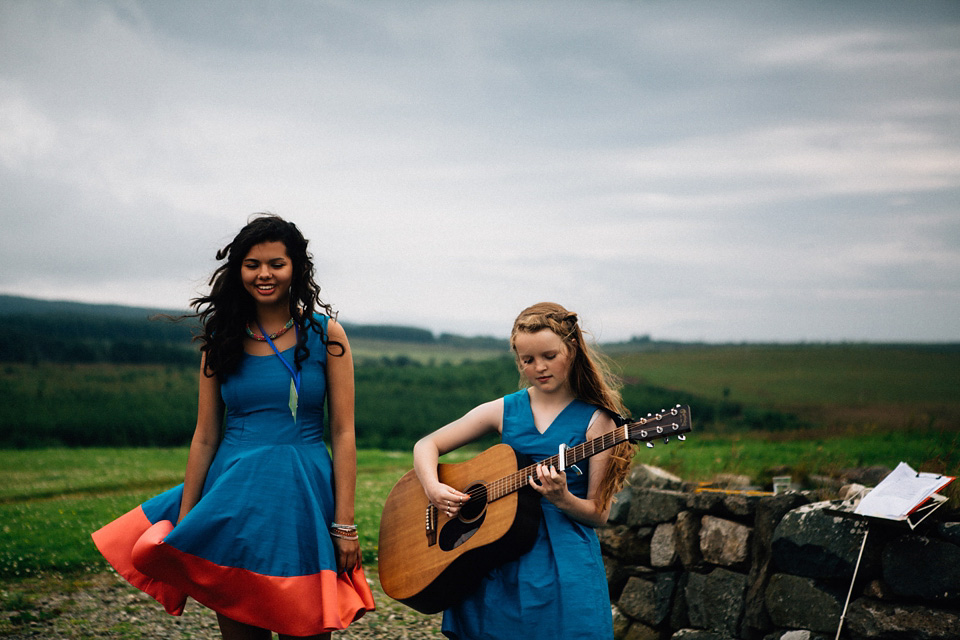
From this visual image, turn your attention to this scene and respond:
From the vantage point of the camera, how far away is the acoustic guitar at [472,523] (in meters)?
3.01

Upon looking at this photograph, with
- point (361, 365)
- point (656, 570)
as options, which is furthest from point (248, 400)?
point (361, 365)

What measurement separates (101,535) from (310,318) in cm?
137

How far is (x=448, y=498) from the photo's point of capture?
3.36 m

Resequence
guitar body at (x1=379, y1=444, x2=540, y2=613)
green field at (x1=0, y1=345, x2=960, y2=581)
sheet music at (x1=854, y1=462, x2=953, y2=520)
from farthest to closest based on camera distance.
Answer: green field at (x1=0, y1=345, x2=960, y2=581), sheet music at (x1=854, y1=462, x2=953, y2=520), guitar body at (x1=379, y1=444, x2=540, y2=613)

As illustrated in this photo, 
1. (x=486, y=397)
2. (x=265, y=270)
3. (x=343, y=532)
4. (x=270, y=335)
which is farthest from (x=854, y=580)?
(x=486, y=397)

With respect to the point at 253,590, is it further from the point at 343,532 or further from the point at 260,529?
the point at 343,532

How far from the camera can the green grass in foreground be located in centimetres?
729

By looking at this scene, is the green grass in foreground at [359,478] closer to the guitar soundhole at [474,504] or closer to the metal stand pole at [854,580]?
the metal stand pole at [854,580]

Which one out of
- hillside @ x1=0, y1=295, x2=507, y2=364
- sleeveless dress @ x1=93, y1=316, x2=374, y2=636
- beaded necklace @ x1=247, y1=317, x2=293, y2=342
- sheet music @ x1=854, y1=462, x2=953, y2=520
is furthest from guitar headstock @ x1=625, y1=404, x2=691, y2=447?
hillside @ x1=0, y1=295, x2=507, y2=364

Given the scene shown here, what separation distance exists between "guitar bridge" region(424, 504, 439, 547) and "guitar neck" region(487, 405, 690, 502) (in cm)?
41

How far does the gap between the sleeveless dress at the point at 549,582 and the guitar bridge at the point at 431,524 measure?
338mm

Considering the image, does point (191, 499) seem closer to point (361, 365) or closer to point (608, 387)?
point (608, 387)

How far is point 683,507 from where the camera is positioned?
567 cm

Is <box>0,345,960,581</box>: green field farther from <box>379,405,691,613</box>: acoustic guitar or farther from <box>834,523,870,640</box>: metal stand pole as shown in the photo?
<box>834,523,870,640</box>: metal stand pole
